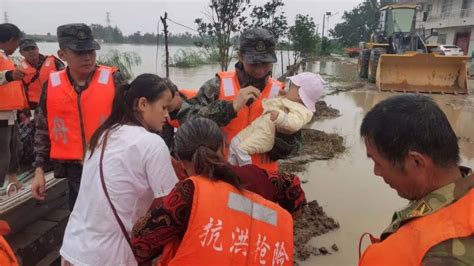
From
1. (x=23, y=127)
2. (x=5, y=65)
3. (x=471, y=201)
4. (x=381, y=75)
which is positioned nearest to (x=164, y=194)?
(x=471, y=201)

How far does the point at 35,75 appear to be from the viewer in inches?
189

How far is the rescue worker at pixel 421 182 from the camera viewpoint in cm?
81

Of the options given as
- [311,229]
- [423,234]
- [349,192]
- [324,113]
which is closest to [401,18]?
[324,113]

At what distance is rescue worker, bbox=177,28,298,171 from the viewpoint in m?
1.99

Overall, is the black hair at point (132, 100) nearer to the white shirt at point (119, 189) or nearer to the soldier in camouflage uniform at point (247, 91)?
the white shirt at point (119, 189)

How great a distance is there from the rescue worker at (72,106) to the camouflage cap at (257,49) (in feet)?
2.42

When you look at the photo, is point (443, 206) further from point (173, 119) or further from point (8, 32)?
point (8, 32)

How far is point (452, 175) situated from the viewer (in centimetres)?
95

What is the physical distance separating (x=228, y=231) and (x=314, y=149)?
4788 mm

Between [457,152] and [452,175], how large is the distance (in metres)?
0.06

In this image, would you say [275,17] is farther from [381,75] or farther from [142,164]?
[142,164]

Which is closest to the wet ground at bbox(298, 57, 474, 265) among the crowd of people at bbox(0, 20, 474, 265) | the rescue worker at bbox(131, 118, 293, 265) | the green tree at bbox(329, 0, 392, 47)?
the crowd of people at bbox(0, 20, 474, 265)

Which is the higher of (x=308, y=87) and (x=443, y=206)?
(x=308, y=87)

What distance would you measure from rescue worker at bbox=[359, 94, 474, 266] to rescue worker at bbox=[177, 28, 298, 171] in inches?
39.7
